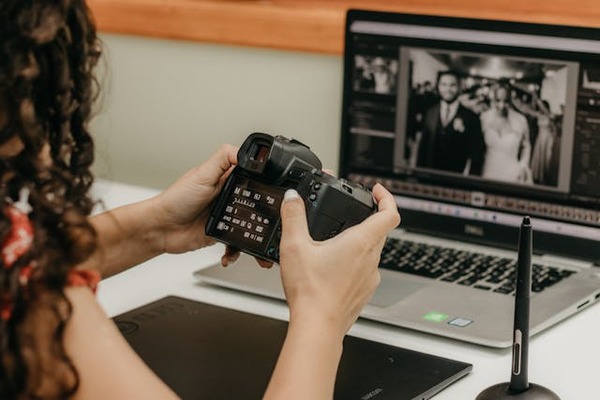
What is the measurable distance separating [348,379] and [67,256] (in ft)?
1.17

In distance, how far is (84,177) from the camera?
38.1 inches

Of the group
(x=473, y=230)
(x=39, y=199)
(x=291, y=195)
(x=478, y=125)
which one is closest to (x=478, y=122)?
(x=478, y=125)

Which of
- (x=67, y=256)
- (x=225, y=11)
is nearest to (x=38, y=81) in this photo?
(x=67, y=256)

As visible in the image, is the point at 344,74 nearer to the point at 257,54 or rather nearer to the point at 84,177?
the point at 257,54

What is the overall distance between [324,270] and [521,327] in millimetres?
196

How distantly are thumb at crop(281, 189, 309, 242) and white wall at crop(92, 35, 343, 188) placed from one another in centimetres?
71

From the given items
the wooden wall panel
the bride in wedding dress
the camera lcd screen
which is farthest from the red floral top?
the wooden wall panel

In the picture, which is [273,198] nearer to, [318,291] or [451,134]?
[318,291]

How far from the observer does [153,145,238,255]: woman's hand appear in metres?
1.20

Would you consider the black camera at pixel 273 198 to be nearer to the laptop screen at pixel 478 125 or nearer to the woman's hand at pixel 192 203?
the woman's hand at pixel 192 203

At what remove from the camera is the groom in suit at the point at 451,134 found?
1406 mm

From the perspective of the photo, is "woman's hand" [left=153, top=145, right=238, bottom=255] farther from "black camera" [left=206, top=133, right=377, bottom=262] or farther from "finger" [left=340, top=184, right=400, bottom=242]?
"finger" [left=340, top=184, right=400, bottom=242]

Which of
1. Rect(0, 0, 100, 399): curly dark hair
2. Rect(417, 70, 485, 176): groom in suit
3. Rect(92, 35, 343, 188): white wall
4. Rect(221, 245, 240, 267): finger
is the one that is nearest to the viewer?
Rect(0, 0, 100, 399): curly dark hair

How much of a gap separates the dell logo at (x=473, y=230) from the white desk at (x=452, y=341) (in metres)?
0.21
